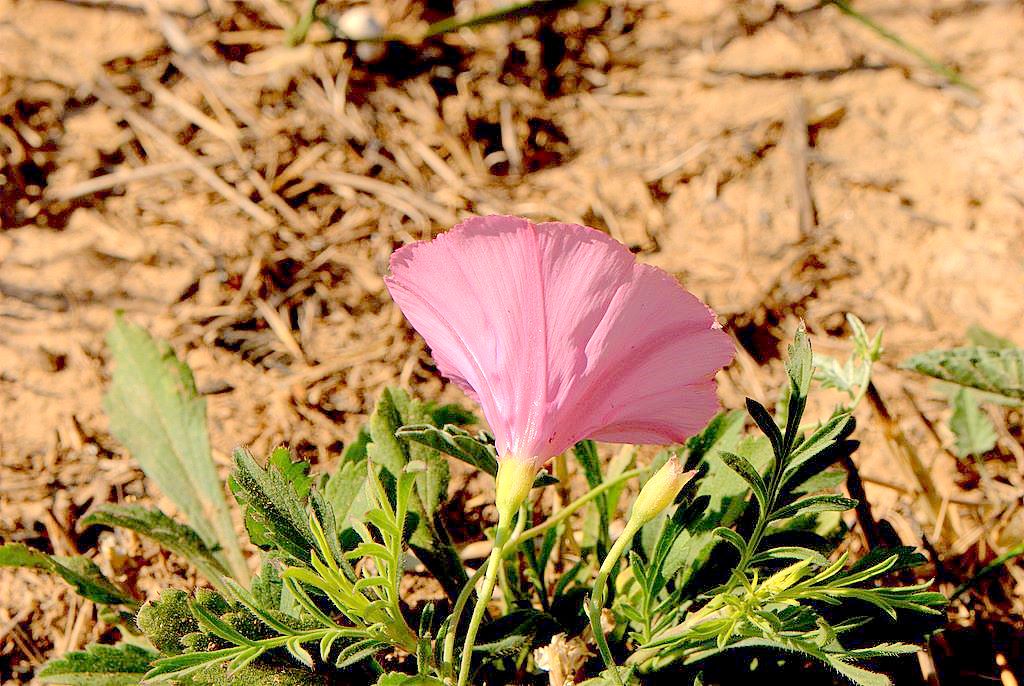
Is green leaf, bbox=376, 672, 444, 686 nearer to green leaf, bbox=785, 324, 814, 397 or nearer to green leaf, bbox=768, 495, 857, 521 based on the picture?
green leaf, bbox=768, 495, 857, 521

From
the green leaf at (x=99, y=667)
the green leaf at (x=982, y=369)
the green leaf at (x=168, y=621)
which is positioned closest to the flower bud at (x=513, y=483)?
the green leaf at (x=168, y=621)

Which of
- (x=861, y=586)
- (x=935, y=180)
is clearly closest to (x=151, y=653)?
(x=861, y=586)

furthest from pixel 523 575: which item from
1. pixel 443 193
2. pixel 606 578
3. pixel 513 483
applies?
pixel 443 193

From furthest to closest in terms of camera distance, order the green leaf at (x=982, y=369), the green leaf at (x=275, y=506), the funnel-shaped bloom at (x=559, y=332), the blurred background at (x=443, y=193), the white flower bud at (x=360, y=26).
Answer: the white flower bud at (x=360, y=26), the blurred background at (x=443, y=193), the green leaf at (x=982, y=369), the green leaf at (x=275, y=506), the funnel-shaped bloom at (x=559, y=332)

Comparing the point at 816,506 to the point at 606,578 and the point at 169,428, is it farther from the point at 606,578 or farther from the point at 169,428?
the point at 169,428

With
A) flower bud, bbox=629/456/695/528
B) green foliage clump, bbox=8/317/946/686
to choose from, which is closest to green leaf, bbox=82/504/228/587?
green foliage clump, bbox=8/317/946/686

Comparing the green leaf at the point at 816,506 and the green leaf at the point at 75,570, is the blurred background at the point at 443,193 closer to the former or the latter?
the green leaf at the point at 75,570
